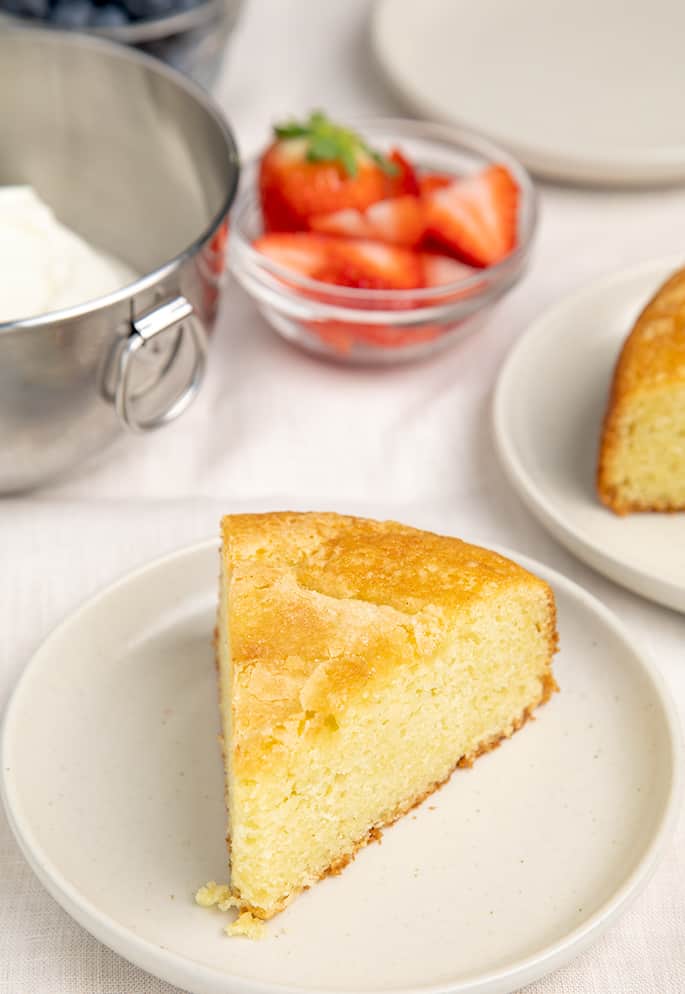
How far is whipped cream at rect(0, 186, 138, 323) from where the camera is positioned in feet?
6.91

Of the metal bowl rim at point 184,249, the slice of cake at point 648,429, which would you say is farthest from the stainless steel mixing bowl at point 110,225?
the slice of cake at point 648,429

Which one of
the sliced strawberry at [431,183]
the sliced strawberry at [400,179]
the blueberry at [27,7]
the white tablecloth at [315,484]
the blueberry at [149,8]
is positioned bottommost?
the white tablecloth at [315,484]

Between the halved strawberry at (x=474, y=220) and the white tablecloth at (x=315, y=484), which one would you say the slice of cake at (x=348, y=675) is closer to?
the white tablecloth at (x=315, y=484)

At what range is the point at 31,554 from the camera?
2068 mm

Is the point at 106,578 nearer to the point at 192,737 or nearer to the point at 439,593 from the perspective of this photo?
the point at 192,737

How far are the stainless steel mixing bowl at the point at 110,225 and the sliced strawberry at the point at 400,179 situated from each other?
1.35 ft

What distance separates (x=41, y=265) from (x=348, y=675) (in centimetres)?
105

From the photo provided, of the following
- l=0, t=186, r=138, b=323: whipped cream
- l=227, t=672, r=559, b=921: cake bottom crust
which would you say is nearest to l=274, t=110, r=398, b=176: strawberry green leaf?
l=0, t=186, r=138, b=323: whipped cream

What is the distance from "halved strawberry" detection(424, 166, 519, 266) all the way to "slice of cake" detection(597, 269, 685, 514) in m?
A: 0.43

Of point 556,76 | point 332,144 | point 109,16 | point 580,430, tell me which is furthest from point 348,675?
point 556,76

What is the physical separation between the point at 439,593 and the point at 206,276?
0.73 m

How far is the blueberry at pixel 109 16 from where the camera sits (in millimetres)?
2602

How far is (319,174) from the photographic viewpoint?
2.48 meters

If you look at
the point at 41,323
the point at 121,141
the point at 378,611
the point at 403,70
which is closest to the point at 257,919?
the point at 378,611
